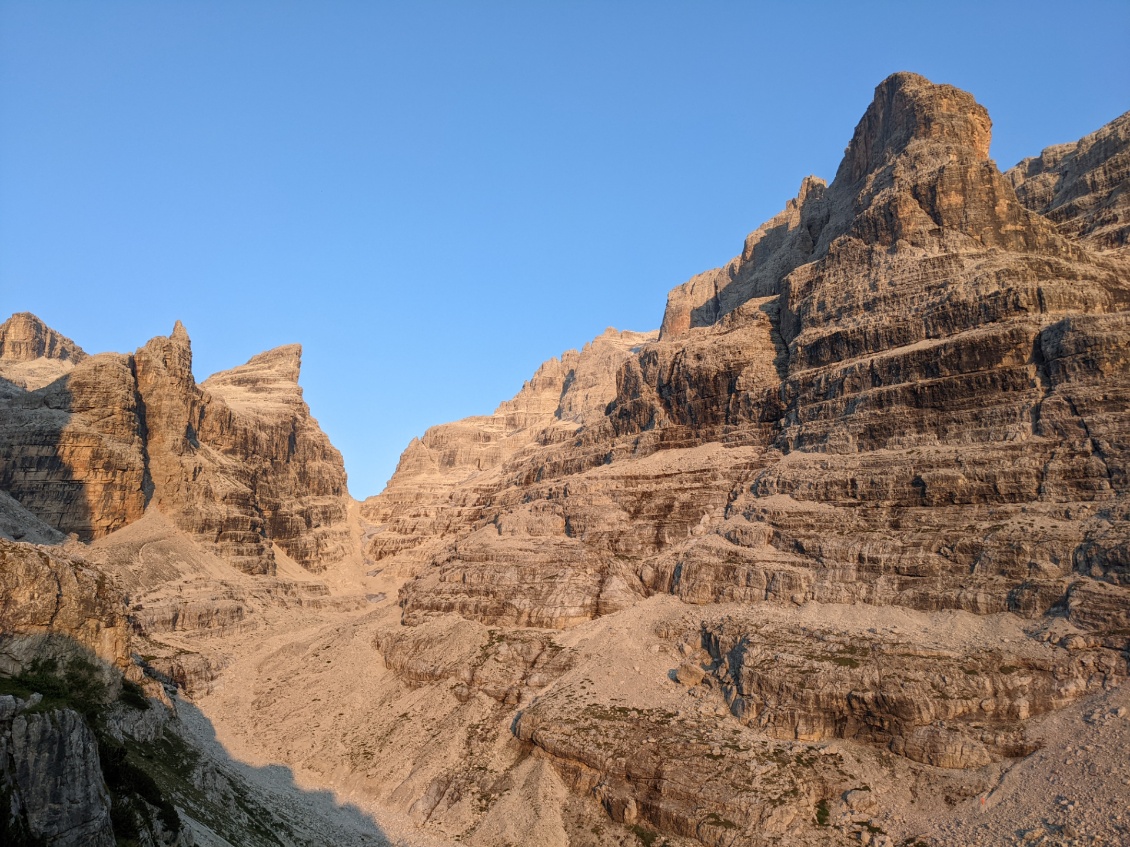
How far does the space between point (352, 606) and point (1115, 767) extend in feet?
409

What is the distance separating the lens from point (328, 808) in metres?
71.1

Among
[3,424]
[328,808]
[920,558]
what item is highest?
[3,424]

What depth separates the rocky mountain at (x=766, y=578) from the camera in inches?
2207

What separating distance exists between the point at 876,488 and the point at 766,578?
44.8 ft

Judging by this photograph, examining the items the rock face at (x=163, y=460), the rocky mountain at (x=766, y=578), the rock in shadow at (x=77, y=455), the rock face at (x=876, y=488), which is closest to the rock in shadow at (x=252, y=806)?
the rocky mountain at (x=766, y=578)

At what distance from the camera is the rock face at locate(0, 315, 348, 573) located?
126m

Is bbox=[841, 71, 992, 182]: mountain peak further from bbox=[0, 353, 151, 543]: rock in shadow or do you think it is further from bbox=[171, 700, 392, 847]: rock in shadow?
bbox=[0, 353, 151, 543]: rock in shadow

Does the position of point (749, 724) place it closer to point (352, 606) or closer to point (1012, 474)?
point (1012, 474)

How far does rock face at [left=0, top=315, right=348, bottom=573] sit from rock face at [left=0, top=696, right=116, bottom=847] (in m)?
102

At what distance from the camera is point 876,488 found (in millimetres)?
79438

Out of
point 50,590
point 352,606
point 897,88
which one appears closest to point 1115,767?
point 50,590

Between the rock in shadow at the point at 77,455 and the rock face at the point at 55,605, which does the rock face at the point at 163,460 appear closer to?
the rock in shadow at the point at 77,455

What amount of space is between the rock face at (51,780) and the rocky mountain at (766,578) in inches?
17.6

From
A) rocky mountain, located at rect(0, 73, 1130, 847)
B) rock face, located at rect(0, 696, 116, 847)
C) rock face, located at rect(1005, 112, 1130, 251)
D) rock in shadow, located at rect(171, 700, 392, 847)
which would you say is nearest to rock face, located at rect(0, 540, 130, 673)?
rocky mountain, located at rect(0, 73, 1130, 847)
